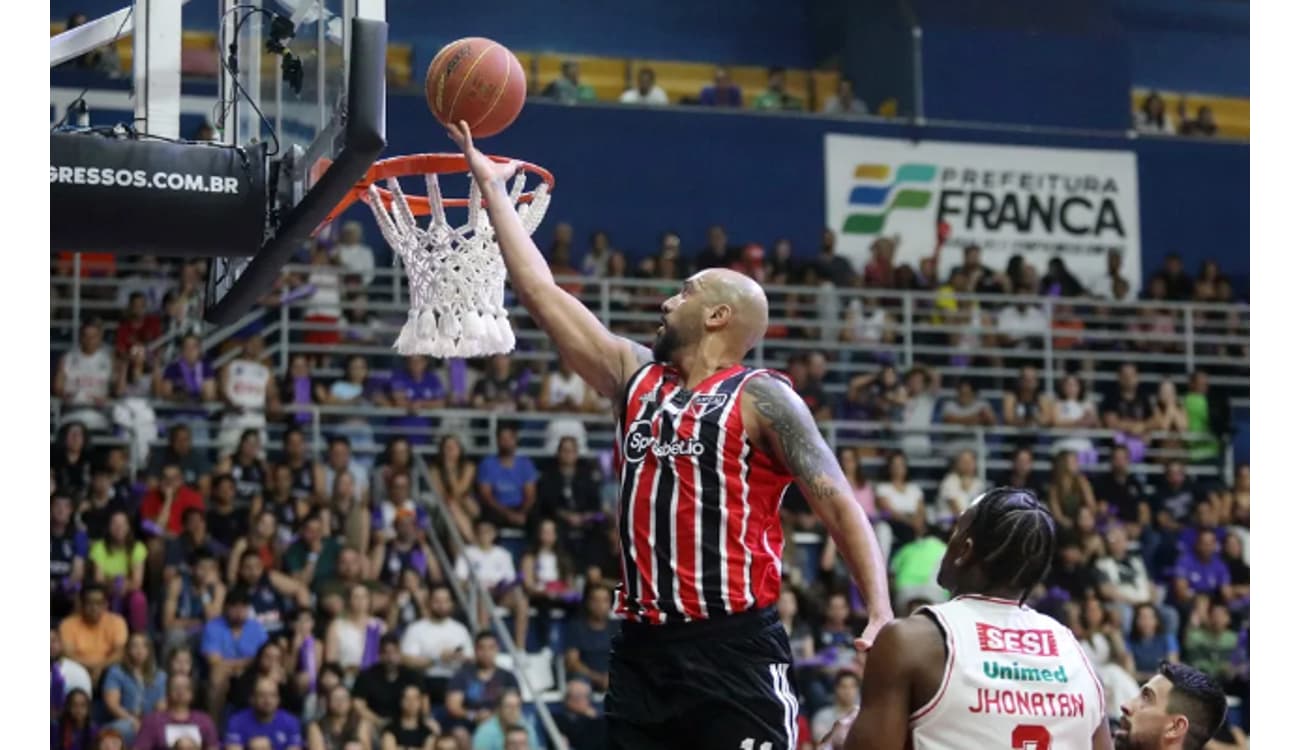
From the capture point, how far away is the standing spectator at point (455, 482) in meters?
14.4

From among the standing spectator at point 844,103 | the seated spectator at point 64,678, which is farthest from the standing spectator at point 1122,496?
the seated spectator at point 64,678

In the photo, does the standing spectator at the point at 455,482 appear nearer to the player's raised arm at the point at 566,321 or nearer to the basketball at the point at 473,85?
the basketball at the point at 473,85

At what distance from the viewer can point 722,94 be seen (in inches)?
758

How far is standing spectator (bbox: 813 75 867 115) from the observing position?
749 inches

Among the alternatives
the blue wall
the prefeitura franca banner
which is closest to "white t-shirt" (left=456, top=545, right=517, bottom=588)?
the blue wall

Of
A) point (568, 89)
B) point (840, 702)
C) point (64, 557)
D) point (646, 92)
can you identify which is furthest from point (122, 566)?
point (646, 92)

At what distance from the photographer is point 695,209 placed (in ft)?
60.2

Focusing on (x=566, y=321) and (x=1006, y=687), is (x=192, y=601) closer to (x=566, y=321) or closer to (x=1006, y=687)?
(x=566, y=321)

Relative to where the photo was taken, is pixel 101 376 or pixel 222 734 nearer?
pixel 222 734

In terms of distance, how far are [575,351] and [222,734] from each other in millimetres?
7536

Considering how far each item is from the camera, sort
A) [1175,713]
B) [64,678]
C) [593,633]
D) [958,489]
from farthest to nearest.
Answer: [958,489], [593,633], [64,678], [1175,713]

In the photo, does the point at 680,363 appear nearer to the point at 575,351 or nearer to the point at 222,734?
the point at 575,351

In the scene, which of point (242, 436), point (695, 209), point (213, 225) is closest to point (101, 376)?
point (242, 436)

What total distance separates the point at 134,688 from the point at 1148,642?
26.1 feet
